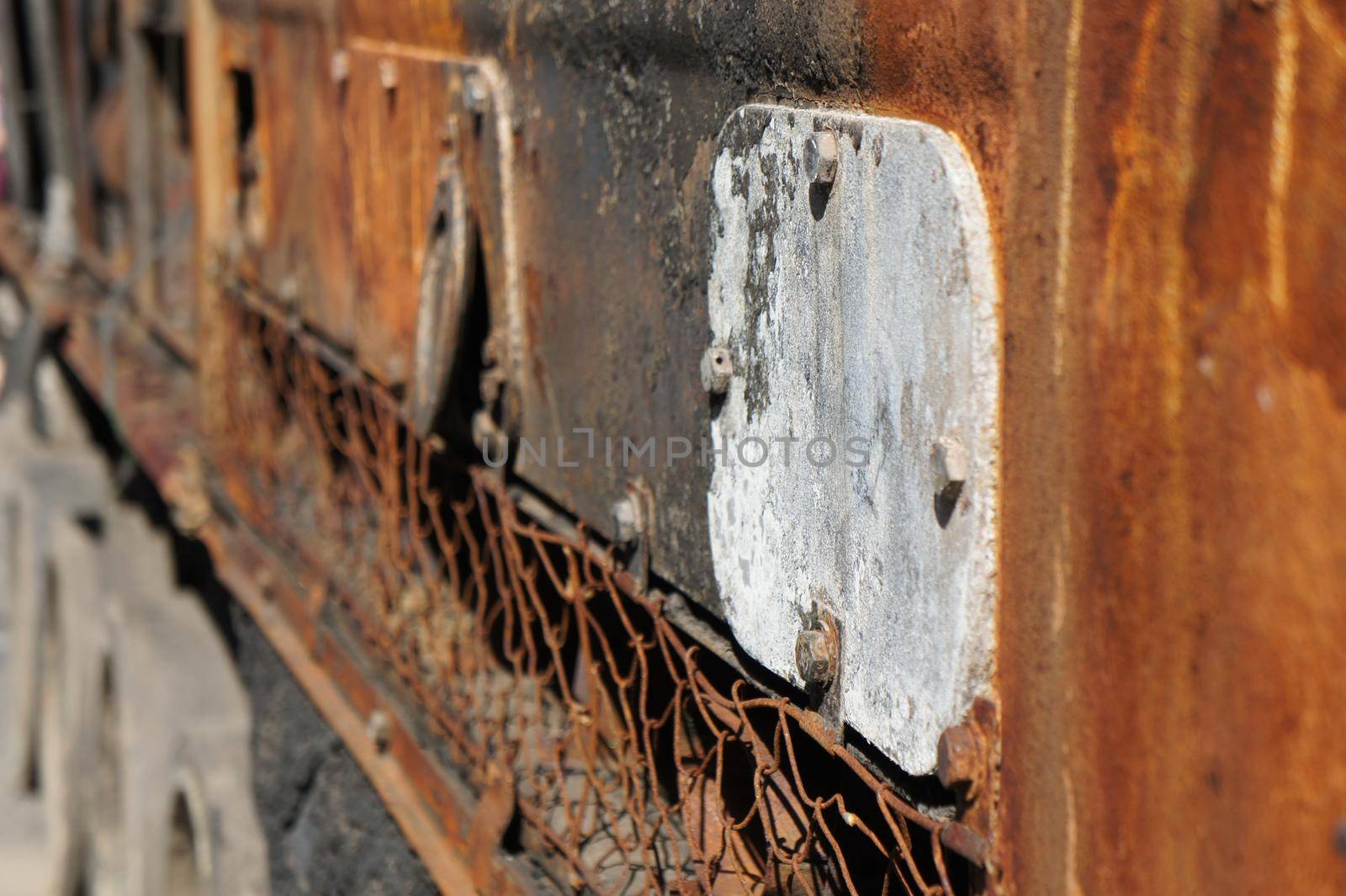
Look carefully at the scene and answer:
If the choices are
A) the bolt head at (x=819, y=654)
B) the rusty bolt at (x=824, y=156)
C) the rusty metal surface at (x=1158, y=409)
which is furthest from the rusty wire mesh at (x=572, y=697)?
the rusty bolt at (x=824, y=156)

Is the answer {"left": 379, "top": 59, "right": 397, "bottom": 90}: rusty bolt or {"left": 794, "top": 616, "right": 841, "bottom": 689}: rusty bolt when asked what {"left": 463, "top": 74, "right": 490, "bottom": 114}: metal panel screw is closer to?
{"left": 379, "top": 59, "right": 397, "bottom": 90}: rusty bolt

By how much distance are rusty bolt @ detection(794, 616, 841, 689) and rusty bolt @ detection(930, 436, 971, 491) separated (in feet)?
0.72

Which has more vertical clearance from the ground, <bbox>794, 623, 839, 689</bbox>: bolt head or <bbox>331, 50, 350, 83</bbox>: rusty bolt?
<bbox>331, 50, 350, 83</bbox>: rusty bolt

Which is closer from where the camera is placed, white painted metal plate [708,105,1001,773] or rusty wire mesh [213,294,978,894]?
white painted metal plate [708,105,1001,773]

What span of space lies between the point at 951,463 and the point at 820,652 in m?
0.25

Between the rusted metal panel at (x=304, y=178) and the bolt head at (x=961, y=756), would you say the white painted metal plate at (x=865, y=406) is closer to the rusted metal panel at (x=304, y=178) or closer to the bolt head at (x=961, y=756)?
the bolt head at (x=961, y=756)

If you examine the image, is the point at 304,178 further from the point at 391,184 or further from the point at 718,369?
the point at 718,369

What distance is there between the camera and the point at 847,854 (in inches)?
55.6

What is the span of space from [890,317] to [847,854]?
2.11 ft

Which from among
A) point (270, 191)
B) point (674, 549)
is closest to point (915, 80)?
point (674, 549)

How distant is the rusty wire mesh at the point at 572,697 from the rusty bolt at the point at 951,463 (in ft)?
0.82

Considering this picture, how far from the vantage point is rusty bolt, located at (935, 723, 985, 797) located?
0.96 m

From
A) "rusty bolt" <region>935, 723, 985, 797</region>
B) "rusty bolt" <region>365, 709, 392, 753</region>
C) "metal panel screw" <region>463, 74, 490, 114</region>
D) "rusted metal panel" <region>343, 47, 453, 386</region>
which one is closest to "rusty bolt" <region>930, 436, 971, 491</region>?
"rusty bolt" <region>935, 723, 985, 797</region>

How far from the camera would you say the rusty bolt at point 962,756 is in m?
0.96
